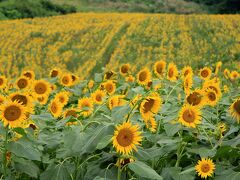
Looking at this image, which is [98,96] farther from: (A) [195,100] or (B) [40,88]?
(A) [195,100]

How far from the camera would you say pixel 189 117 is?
6.87 feet

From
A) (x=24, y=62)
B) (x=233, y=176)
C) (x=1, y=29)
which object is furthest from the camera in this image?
(x=1, y=29)

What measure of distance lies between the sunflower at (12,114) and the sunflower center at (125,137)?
1.52 feet

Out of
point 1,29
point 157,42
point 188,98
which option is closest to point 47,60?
point 157,42

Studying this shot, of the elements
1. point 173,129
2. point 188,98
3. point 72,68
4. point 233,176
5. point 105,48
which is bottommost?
point 233,176

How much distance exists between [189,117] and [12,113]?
27.5 inches

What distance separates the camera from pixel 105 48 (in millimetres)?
17391

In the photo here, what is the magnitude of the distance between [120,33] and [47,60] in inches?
144

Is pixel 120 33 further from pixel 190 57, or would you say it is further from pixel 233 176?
pixel 233 176

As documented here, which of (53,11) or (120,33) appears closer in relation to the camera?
(120,33)

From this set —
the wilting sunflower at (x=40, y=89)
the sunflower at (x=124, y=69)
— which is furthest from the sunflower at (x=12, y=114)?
the sunflower at (x=124, y=69)

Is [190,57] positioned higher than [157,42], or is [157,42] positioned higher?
[157,42]

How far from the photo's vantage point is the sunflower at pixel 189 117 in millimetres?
2084

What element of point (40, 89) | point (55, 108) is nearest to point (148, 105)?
point (55, 108)
